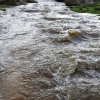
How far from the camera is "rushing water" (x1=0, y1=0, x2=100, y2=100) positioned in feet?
21.4

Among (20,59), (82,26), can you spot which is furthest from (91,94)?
(82,26)

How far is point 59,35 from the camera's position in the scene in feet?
40.5

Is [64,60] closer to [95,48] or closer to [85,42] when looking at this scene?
[95,48]

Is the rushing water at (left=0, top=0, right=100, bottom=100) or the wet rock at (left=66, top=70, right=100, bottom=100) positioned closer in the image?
the wet rock at (left=66, top=70, right=100, bottom=100)

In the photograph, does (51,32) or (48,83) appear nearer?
(48,83)

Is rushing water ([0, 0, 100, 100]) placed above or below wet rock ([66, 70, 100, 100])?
above

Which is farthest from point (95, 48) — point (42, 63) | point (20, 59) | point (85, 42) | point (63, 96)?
point (63, 96)

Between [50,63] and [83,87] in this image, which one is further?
[50,63]

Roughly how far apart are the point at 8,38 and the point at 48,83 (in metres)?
5.91

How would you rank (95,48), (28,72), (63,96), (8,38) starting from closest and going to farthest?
(63,96)
(28,72)
(95,48)
(8,38)

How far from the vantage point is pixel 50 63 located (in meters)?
8.50

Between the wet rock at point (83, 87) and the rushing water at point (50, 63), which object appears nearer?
the wet rock at point (83, 87)

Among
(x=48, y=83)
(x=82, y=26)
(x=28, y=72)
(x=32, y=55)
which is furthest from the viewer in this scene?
(x=82, y=26)

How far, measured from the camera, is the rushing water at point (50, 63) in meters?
6.52
